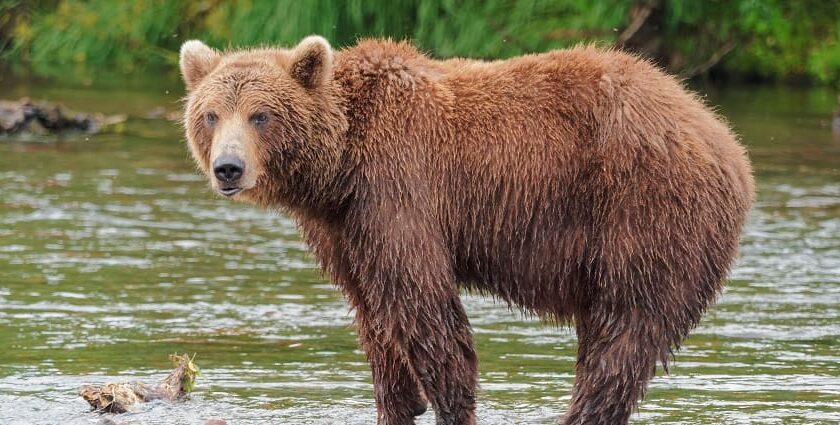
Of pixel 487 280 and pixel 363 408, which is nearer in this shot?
pixel 487 280

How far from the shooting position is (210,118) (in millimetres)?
6379

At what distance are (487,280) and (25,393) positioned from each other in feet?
7.89

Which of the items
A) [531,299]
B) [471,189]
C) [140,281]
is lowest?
[140,281]

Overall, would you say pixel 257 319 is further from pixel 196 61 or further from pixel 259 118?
pixel 259 118

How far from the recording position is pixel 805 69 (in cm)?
2489

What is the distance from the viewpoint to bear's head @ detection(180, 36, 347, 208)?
20.7 feet

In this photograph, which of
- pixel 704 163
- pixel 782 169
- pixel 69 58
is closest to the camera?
pixel 704 163

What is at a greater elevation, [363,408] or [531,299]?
[531,299]

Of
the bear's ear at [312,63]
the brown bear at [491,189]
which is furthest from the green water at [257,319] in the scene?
the bear's ear at [312,63]

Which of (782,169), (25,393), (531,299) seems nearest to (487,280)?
(531,299)

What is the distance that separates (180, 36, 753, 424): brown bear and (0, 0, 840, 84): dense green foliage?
13.9 metres

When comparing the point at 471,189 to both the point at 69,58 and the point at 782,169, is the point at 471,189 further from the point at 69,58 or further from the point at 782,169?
the point at 69,58

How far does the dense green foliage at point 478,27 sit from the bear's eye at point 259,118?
1429cm

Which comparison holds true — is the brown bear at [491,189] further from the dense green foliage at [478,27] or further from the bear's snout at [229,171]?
the dense green foliage at [478,27]
